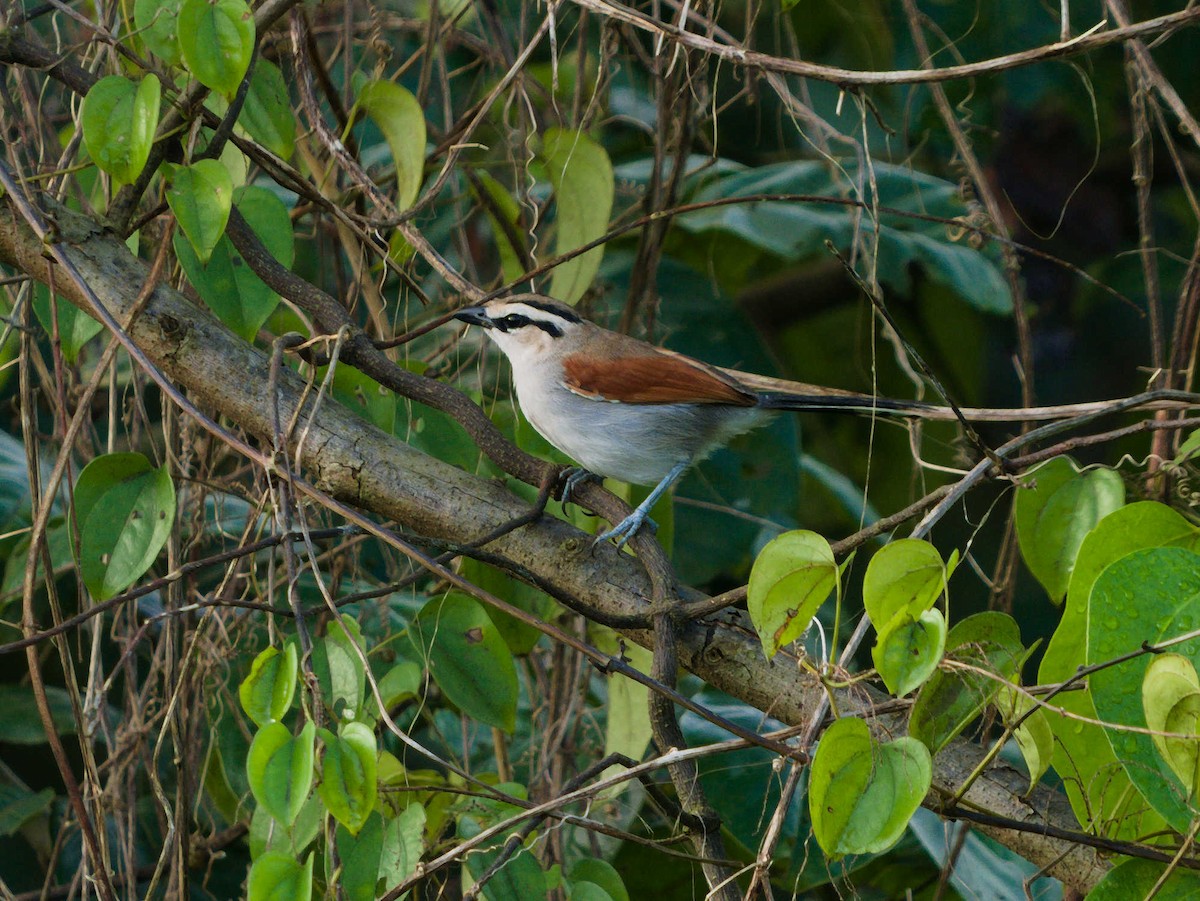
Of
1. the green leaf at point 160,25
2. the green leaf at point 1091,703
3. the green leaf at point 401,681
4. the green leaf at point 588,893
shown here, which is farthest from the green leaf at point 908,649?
the green leaf at point 160,25

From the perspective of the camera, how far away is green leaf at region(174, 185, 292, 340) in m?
1.98

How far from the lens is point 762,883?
137 cm

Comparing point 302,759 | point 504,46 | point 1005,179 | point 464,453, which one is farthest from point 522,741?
point 1005,179

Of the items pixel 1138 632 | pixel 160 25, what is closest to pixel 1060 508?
pixel 1138 632

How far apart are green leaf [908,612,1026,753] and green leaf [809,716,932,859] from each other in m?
0.10

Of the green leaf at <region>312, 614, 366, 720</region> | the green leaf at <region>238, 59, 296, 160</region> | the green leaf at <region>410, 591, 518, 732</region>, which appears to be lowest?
the green leaf at <region>410, 591, 518, 732</region>

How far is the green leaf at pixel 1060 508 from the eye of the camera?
1870 mm

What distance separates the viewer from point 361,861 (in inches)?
61.8

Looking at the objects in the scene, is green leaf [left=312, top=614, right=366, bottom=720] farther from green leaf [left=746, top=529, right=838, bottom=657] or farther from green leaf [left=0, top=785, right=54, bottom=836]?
green leaf [left=0, top=785, right=54, bottom=836]

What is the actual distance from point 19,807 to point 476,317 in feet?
5.51

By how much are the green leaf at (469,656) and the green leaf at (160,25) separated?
0.97 meters

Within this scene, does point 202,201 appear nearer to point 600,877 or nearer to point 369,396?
point 369,396

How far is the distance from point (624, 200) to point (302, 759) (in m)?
3.11

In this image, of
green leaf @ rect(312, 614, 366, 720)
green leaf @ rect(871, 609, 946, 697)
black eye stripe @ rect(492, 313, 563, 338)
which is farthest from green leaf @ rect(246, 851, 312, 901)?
black eye stripe @ rect(492, 313, 563, 338)
